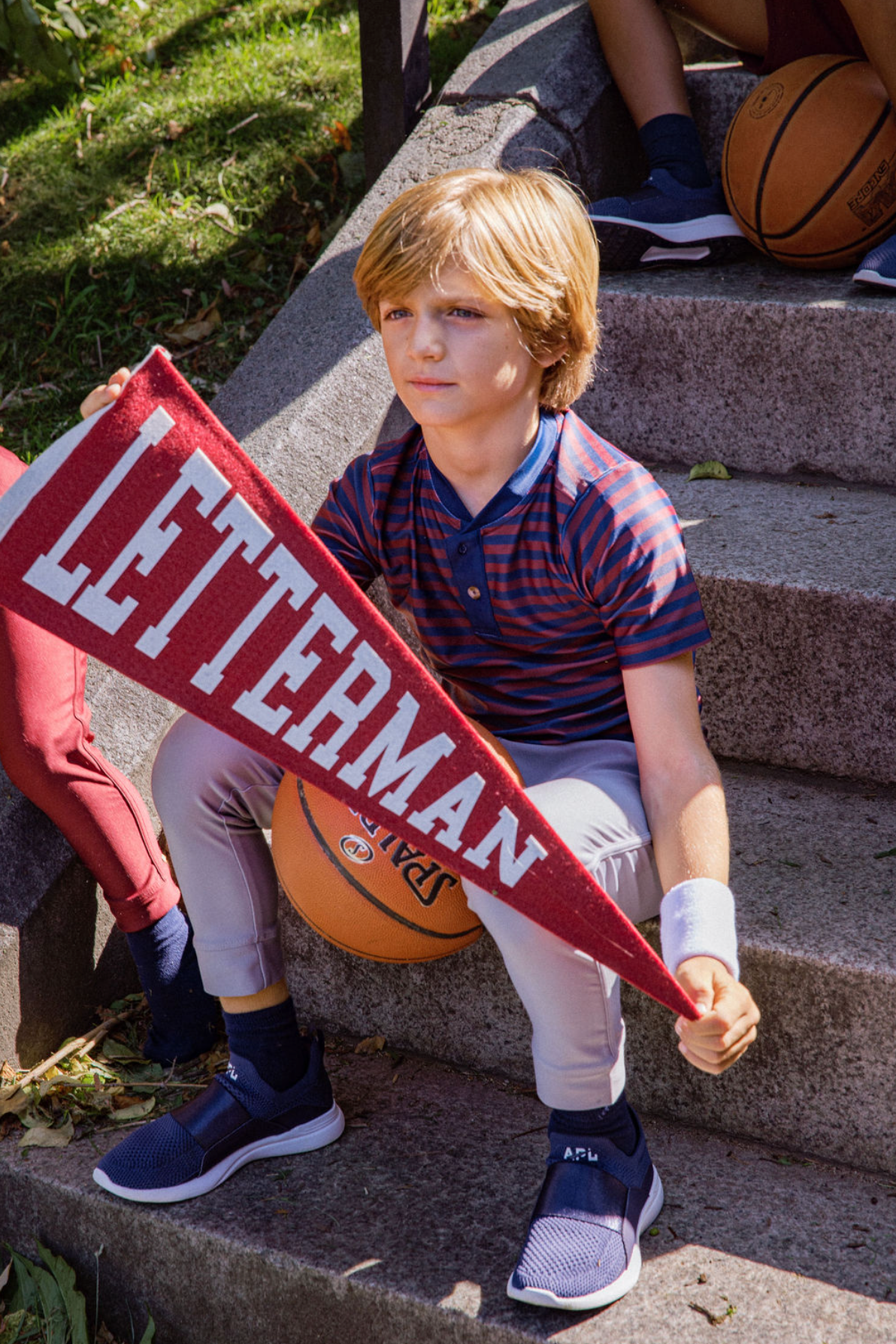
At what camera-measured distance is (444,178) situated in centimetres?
201

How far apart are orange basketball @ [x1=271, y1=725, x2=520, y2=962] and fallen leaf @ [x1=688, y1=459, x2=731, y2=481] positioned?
1352 millimetres

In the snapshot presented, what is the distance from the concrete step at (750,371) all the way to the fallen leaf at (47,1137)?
214 centimetres

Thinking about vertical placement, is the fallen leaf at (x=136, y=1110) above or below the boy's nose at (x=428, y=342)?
below

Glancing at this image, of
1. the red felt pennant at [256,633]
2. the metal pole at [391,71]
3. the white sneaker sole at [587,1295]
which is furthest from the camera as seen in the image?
the metal pole at [391,71]

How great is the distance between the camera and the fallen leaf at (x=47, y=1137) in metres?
2.23

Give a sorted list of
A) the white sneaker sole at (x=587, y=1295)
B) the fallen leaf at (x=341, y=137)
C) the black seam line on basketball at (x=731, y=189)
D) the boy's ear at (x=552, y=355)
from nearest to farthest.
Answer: the white sneaker sole at (x=587, y=1295)
the boy's ear at (x=552, y=355)
the black seam line on basketball at (x=731, y=189)
the fallen leaf at (x=341, y=137)

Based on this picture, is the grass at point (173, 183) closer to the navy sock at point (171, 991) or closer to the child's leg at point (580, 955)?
the navy sock at point (171, 991)

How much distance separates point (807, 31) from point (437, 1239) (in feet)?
10.6

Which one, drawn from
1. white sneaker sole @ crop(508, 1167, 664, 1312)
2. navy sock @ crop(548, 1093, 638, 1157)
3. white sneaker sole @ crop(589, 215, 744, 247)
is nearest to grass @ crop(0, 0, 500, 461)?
white sneaker sole @ crop(589, 215, 744, 247)

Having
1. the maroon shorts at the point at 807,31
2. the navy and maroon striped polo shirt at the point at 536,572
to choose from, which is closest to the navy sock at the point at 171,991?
the navy and maroon striped polo shirt at the point at 536,572

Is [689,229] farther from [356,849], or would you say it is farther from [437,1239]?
[437,1239]

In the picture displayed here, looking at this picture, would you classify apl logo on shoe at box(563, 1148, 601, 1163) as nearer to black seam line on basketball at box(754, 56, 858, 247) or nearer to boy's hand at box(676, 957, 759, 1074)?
boy's hand at box(676, 957, 759, 1074)

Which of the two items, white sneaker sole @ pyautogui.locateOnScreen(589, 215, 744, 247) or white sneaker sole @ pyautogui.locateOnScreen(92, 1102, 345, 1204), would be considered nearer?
white sneaker sole @ pyautogui.locateOnScreen(92, 1102, 345, 1204)

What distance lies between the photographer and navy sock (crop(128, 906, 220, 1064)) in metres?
2.44
